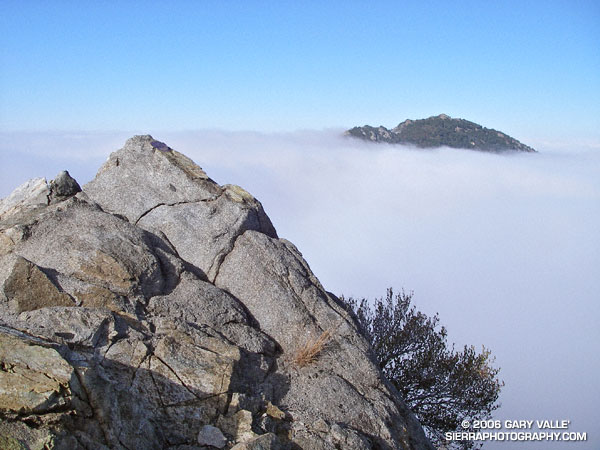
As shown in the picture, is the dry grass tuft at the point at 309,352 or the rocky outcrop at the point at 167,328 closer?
the rocky outcrop at the point at 167,328

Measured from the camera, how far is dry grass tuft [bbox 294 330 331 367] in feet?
32.5

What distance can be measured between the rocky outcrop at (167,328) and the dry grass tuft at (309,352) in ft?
0.13

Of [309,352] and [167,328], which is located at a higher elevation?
[167,328]

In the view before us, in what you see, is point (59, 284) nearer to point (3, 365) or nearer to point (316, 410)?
point (3, 365)

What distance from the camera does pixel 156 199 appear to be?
12445 millimetres

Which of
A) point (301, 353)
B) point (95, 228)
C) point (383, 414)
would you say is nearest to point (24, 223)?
point (95, 228)

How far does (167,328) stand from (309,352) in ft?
8.26

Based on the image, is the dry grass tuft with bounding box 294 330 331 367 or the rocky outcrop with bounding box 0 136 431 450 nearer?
the rocky outcrop with bounding box 0 136 431 450

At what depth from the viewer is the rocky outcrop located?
700cm

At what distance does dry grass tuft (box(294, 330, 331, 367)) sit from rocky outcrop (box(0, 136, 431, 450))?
39mm

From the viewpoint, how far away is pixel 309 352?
998 cm

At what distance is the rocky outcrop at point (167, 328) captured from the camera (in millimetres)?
6996

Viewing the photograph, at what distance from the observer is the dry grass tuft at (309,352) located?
9.91m

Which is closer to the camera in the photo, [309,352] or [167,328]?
[167,328]
